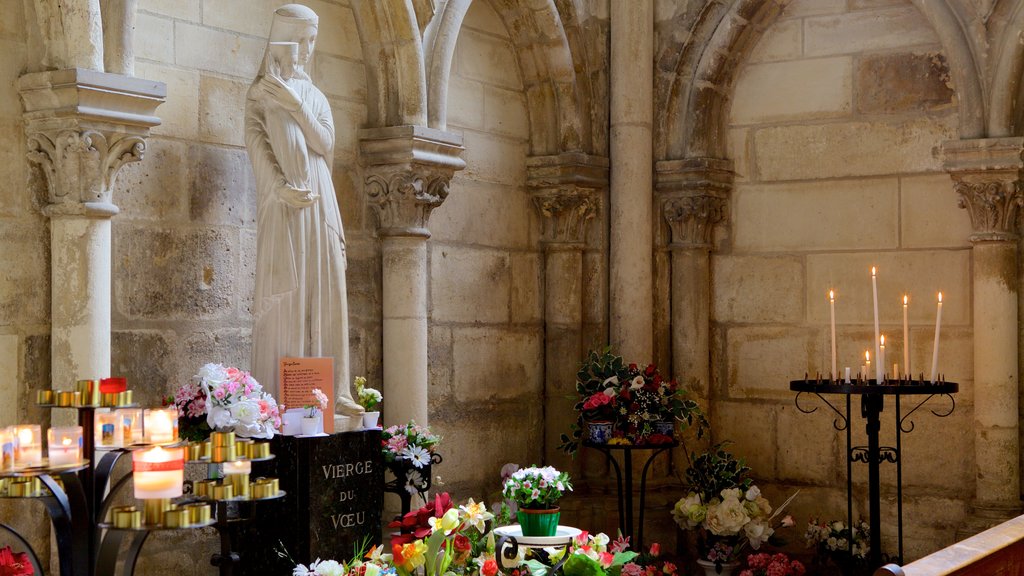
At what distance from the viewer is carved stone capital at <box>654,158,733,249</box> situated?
680 cm

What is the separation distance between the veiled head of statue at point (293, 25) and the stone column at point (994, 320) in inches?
123

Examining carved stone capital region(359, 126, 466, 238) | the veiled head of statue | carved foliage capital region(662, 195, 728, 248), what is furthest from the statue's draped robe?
carved foliage capital region(662, 195, 728, 248)

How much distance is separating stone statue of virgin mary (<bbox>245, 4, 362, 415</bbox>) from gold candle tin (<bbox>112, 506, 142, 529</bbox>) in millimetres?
2219

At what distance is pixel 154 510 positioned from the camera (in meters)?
2.49

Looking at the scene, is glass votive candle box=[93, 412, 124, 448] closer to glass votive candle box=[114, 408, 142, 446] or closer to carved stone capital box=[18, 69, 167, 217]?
glass votive candle box=[114, 408, 142, 446]

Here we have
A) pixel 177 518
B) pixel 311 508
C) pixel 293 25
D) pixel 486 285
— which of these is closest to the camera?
pixel 177 518

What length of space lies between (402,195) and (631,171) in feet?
5.28

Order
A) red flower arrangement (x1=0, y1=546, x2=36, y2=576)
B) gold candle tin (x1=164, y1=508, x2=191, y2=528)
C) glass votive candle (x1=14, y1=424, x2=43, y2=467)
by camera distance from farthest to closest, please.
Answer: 1. red flower arrangement (x1=0, y1=546, x2=36, y2=576)
2. glass votive candle (x1=14, y1=424, x2=43, y2=467)
3. gold candle tin (x1=164, y1=508, x2=191, y2=528)

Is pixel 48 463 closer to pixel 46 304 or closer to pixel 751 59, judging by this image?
pixel 46 304

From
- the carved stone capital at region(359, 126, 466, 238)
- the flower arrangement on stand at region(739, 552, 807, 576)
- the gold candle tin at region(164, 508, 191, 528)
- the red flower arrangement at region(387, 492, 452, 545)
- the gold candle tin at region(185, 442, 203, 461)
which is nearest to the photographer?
the gold candle tin at region(164, 508, 191, 528)

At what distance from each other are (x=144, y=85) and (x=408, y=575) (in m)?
2.16

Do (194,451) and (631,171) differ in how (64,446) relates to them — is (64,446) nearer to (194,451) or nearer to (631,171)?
(194,451)

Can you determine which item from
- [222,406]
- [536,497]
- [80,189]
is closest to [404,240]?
[222,406]

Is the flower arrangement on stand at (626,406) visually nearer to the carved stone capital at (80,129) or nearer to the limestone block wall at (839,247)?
the limestone block wall at (839,247)
